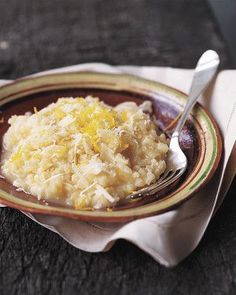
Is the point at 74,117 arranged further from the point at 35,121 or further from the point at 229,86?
the point at 229,86

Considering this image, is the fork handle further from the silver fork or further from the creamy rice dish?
the creamy rice dish

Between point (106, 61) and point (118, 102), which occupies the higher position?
point (118, 102)

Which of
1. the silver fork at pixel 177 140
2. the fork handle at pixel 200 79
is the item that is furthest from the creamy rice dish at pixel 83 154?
the fork handle at pixel 200 79

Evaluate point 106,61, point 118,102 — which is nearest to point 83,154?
point 118,102

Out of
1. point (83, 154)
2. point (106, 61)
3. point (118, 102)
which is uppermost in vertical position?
point (83, 154)

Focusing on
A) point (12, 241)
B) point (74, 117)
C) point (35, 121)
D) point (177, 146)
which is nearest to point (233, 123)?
point (177, 146)

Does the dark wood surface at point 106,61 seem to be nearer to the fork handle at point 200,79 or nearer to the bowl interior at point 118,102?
the bowl interior at point 118,102

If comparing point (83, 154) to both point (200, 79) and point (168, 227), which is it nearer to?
point (168, 227)
